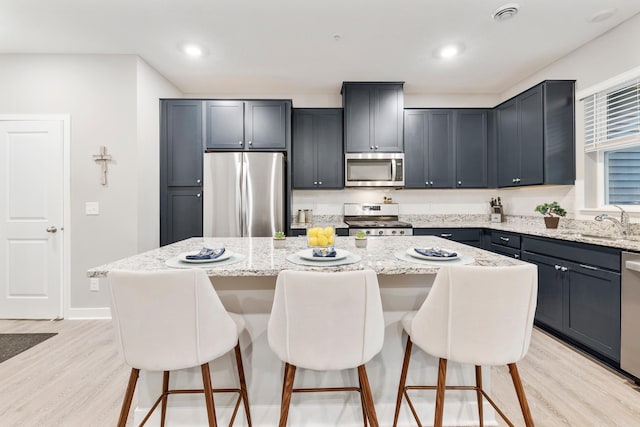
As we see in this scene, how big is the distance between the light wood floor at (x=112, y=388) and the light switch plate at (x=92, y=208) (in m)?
1.27

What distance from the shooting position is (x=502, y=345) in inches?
46.4

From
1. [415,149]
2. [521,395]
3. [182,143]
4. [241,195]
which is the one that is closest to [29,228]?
[182,143]

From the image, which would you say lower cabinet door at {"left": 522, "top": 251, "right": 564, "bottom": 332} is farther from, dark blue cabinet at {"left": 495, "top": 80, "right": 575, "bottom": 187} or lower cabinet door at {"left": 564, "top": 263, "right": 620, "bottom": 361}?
dark blue cabinet at {"left": 495, "top": 80, "right": 575, "bottom": 187}

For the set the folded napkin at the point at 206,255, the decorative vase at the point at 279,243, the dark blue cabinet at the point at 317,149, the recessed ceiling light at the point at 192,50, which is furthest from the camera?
the dark blue cabinet at the point at 317,149

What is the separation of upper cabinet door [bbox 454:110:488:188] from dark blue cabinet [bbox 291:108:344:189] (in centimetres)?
159

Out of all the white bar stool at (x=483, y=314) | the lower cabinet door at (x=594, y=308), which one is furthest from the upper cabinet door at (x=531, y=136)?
the white bar stool at (x=483, y=314)

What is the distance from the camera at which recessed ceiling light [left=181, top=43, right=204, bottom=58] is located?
301 cm

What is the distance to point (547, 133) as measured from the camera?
123 inches

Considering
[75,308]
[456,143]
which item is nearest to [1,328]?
[75,308]

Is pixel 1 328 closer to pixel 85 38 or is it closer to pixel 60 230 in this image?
pixel 60 230

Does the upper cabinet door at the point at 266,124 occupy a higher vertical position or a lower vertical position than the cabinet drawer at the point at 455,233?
higher

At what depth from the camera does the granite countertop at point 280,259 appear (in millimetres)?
1308

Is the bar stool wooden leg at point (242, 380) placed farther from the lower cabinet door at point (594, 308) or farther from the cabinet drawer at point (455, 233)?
the cabinet drawer at point (455, 233)

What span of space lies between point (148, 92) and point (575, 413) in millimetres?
4587
